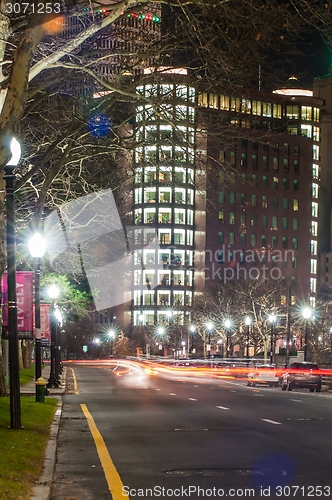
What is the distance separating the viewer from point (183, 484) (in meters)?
9.74

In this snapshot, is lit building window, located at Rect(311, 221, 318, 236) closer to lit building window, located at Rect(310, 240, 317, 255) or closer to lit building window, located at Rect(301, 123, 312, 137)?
lit building window, located at Rect(310, 240, 317, 255)

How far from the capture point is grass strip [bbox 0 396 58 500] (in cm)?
893

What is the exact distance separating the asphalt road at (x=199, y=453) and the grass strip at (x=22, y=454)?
0.38 m

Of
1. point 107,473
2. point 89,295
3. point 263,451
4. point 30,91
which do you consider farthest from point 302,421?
point 89,295

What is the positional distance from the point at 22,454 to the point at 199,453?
290 centimetres

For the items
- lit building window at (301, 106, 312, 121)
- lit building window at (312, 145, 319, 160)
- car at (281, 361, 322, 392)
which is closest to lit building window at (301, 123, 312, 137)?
lit building window at (301, 106, 312, 121)

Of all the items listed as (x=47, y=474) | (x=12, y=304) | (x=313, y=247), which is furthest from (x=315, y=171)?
(x=47, y=474)

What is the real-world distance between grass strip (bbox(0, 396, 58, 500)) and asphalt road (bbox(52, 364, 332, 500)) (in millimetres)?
380

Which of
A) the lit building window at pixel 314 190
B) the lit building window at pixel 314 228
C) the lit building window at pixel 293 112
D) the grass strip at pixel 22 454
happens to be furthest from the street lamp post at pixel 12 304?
the lit building window at pixel 314 190

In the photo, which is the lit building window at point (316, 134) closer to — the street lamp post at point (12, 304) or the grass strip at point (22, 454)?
the grass strip at point (22, 454)

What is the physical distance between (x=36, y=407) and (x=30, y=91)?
833 cm

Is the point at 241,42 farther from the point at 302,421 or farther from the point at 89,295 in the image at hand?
the point at 89,295

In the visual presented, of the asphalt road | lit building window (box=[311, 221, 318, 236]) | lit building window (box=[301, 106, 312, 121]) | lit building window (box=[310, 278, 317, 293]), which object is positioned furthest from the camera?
lit building window (box=[311, 221, 318, 236])

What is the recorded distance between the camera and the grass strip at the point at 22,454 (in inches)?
352
